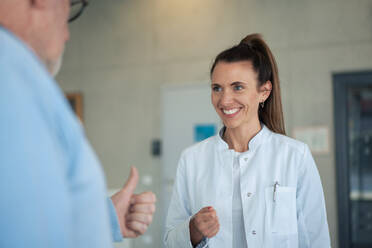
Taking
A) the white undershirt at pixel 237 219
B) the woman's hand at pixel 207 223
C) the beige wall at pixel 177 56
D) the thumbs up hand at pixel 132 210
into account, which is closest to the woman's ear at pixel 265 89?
the white undershirt at pixel 237 219

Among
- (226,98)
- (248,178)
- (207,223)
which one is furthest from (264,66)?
(207,223)

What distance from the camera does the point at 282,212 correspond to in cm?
165

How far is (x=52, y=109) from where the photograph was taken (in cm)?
55

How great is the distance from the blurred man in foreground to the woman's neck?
51.4 inches

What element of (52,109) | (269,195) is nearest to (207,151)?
(269,195)

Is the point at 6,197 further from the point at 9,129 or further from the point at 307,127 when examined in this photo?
the point at 307,127

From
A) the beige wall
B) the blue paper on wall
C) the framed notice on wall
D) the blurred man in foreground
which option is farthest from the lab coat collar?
the framed notice on wall

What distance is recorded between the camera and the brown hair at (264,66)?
1854 mm

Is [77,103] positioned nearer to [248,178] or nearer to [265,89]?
[265,89]

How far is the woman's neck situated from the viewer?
1848 mm

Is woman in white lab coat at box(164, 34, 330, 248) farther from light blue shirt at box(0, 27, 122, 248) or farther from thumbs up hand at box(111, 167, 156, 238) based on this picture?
light blue shirt at box(0, 27, 122, 248)

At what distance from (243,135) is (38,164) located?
1434mm

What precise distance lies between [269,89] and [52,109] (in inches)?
59.0

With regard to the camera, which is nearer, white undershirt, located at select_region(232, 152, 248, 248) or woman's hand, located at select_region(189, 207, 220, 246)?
woman's hand, located at select_region(189, 207, 220, 246)
